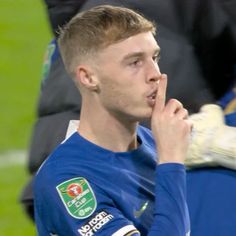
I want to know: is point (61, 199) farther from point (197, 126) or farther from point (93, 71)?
point (197, 126)

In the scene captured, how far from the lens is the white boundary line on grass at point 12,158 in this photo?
5809 mm

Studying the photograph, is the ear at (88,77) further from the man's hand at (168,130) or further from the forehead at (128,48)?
the man's hand at (168,130)

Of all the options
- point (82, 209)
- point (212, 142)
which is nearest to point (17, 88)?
point (212, 142)

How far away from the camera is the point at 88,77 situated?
2617 mm

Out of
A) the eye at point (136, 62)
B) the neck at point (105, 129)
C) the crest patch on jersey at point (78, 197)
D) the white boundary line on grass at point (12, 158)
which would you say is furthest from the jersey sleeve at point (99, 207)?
the white boundary line on grass at point (12, 158)

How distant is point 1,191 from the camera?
217 inches

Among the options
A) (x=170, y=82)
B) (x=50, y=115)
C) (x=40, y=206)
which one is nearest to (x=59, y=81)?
(x=50, y=115)

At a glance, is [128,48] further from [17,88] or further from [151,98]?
[17,88]

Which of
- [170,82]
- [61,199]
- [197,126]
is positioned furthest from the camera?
[170,82]

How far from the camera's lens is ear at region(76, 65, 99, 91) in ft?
8.57

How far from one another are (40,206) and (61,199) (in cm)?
7

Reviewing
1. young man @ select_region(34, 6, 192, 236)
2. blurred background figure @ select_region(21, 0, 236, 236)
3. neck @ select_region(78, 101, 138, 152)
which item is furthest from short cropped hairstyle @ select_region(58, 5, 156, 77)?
blurred background figure @ select_region(21, 0, 236, 236)

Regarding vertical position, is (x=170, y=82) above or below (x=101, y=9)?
below

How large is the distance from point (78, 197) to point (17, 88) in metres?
3.97
